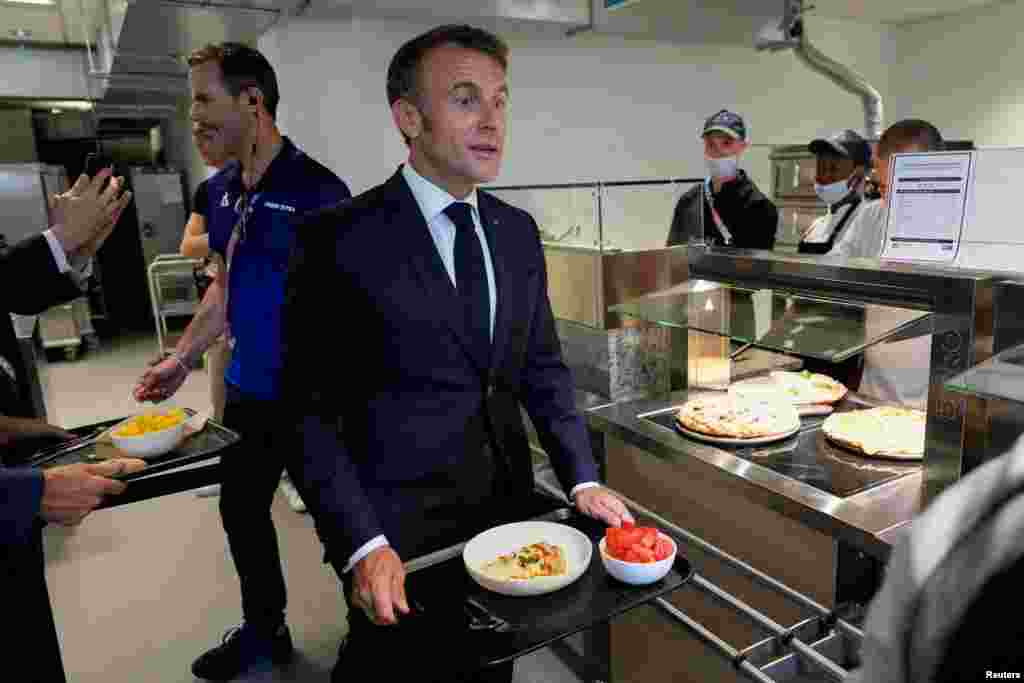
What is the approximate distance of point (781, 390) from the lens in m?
1.85

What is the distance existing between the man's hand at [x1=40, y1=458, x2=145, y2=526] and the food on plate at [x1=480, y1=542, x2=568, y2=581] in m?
0.72

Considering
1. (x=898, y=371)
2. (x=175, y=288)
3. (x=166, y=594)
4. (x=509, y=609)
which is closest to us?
(x=509, y=609)

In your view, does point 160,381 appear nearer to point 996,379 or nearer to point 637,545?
point 637,545

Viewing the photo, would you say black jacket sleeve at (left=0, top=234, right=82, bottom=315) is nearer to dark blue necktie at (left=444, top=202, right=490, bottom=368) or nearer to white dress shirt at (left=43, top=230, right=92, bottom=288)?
white dress shirt at (left=43, top=230, right=92, bottom=288)

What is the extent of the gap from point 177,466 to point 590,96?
3.65 meters

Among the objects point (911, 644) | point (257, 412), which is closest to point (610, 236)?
point (257, 412)

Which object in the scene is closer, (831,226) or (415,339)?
(415,339)

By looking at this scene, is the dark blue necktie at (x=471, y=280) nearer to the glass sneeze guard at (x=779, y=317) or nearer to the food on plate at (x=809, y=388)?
the glass sneeze guard at (x=779, y=317)

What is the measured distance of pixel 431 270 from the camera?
122 centimetres

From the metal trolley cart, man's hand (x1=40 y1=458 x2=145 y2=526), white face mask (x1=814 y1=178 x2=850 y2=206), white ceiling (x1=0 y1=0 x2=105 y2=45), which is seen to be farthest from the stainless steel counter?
the metal trolley cart

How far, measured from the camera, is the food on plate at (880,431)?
143 centimetres

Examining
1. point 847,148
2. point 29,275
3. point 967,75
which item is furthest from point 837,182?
point 967,75

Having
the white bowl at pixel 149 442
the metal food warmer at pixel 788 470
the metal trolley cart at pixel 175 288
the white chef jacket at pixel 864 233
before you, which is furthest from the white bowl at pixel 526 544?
the metal trolley cart at pixel 175 288

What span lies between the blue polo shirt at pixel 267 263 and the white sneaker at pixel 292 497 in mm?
1447
